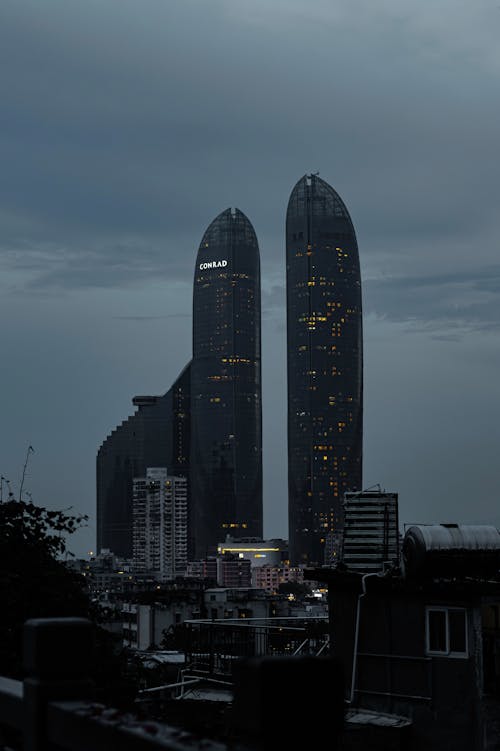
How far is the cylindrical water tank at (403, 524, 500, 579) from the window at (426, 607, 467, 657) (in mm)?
712

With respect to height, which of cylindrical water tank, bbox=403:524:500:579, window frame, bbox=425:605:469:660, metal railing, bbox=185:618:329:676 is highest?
cylindrical water tank, bbox=403:524:500:579

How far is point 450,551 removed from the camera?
65.6 ft

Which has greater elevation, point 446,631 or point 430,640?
point 446,631

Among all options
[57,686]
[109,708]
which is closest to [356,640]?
[57,686]

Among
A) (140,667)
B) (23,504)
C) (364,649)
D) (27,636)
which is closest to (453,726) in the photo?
(364,649)

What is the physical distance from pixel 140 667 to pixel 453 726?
10163 mm

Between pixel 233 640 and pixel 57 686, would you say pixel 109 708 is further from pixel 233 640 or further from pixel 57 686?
pixel 233 640

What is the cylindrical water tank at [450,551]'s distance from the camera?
19531 mm

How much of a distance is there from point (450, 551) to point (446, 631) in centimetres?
157

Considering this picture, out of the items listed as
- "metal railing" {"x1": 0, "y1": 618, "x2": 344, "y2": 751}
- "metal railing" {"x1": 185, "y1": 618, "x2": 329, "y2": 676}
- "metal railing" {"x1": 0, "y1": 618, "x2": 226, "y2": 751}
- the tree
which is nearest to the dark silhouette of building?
"metal railing" {"x1": 185, "y1": 618, "x2": 329, "y2": 676}

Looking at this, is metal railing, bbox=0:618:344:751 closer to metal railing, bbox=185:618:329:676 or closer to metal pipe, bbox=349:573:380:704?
metal railing, bbox=185:618:329:676

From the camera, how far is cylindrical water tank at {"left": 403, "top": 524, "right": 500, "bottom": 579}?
1953cm

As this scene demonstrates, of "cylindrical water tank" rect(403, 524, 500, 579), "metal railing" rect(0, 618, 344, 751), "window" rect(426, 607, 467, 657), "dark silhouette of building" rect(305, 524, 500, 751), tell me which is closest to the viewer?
"metal railing" rect(0, 618, 344, 751)

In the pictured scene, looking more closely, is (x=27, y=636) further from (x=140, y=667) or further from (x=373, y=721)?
(x=140, y=667)
